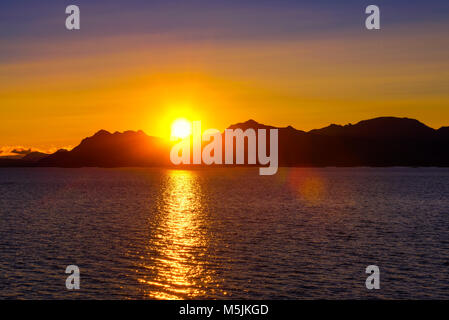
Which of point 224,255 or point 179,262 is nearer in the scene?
point 179,262

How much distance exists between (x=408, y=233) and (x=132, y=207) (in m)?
59.1

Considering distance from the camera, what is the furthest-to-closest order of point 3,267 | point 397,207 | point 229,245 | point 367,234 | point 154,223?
point 397,207 → point 154,223 → point 367,234 → point 229,245 → point 3,267

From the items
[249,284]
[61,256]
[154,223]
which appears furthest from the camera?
[154,223]

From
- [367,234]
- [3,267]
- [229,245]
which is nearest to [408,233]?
[367,234]

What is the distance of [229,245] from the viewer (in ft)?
179

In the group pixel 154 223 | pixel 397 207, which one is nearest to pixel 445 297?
pixel 154 223

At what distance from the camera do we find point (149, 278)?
127 feet

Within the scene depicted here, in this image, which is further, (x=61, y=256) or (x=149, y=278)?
(x=61, y=256)
